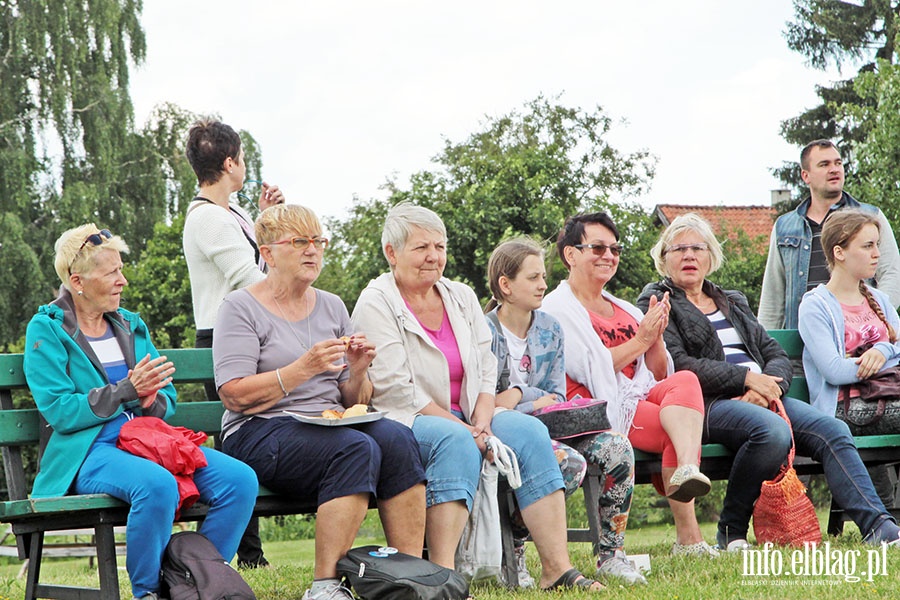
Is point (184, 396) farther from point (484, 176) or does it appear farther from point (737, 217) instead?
point (737, 217)

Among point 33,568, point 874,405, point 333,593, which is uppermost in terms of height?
point 874,405

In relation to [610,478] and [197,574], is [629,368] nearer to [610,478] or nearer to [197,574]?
[610,478]

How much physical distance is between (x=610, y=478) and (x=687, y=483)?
34cm

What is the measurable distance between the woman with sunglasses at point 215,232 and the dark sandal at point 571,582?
1.78m

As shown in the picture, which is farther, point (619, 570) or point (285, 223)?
point (619, 570)

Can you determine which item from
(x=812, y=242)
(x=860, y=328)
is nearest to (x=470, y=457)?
(x=860, y=328)

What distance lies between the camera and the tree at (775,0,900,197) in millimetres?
26375

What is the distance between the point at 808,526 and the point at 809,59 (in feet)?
78.8

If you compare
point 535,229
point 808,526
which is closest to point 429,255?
point 808,526

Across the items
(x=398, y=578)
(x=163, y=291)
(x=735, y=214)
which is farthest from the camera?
(x=735, y=214)

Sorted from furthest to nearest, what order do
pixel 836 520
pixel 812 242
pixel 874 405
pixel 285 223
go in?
pixel 812 242, pixel 836 520, pixel 874 405, pixel 285 223

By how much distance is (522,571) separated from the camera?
15.5 ft

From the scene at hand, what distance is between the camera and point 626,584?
14.6 feet

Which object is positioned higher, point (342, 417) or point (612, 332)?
point (612, 332)
